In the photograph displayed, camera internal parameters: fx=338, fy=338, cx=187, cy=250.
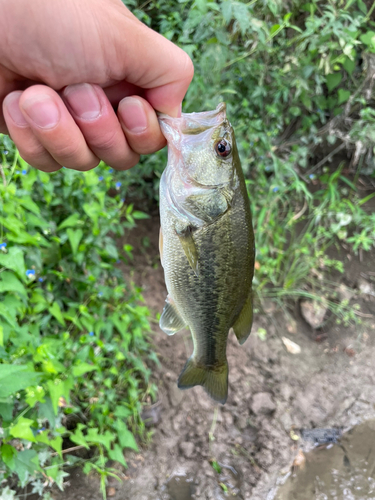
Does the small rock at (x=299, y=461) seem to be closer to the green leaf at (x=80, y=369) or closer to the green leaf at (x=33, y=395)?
the green leaf at (x=80, y=369)

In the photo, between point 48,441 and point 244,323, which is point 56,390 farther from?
point 244,323

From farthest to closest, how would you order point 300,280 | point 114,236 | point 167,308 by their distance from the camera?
point 300,280 < point 114,236 < point 167,308

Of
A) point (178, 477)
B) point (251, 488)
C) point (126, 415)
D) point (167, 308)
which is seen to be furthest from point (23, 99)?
point (251, 488)

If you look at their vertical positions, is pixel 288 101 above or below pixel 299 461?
above

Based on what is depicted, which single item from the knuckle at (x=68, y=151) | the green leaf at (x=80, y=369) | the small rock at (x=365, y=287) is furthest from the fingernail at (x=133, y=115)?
the small rock at (x=365, y=287)

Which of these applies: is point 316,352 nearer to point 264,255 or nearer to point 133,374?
point 264,255

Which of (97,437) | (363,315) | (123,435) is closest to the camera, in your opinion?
(97,437)

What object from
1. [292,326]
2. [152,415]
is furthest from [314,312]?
[152,415]
